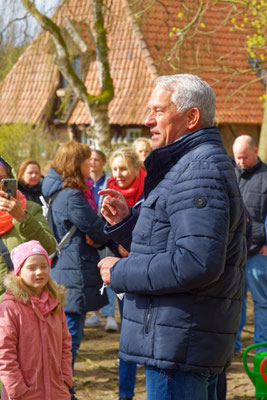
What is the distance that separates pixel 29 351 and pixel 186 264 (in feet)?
5.51

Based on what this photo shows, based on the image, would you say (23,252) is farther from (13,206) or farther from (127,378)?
(127,378)

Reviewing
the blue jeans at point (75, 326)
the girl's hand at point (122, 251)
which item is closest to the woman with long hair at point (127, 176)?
the girl's hand at point (122, 251)

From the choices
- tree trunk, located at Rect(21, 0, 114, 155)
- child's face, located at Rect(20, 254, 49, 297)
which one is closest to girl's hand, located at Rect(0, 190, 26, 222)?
child's face, located at Rect(20, 254, 49, 297)

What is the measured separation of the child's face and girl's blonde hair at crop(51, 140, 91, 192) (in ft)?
4.54

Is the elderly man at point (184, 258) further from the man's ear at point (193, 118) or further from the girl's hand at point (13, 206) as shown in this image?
the girl's hand at point (13, 206)

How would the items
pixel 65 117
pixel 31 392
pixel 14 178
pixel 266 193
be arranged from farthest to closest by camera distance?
pixel 65 117 < pixel 266 193 < pixel 14 178 < pixel 31 392

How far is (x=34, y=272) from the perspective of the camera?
407cm

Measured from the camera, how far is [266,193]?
A: 698 cm

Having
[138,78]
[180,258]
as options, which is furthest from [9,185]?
[138,78]

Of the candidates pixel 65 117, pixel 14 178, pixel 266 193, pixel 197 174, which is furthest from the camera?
pixel 65 117

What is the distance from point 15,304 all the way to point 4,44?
201 inches

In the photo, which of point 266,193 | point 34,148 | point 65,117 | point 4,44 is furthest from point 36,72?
point 266,193

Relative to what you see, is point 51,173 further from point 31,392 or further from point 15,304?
point 31,392

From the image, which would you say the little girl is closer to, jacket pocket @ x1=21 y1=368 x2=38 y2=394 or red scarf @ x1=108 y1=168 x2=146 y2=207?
jacket pocket @ x1=21 y1=368 x2=38 y2=394
